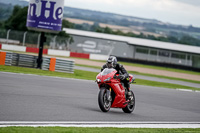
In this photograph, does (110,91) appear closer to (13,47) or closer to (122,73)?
(122,73)

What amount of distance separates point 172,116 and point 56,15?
1580 cm

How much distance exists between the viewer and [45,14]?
2528 cm

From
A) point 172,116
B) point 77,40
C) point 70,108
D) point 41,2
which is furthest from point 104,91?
point 77,40

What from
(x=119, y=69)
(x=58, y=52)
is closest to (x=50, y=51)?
(x=58, y=52)

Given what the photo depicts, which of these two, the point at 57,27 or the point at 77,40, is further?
the point at 77,40

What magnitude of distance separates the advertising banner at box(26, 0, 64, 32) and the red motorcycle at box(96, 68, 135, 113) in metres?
15.6

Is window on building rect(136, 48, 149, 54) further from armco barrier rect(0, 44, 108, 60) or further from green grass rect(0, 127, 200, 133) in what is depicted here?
green grass rect(0, 127, 200, 133)

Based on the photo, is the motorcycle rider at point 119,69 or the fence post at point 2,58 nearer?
the motorcycle rider at point 119,69

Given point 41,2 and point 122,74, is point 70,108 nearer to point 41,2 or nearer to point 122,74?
point 122,74

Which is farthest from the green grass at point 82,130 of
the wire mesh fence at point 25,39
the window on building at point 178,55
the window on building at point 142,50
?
the window on building at point 178,55

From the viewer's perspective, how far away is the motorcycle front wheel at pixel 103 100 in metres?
9.64

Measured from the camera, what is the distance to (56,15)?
83.8ft

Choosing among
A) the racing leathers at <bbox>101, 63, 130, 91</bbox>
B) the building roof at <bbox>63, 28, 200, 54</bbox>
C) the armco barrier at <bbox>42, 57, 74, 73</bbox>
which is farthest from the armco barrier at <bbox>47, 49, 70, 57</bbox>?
the racing leathers at <bbox>101, 63, 130, 91</bbox>

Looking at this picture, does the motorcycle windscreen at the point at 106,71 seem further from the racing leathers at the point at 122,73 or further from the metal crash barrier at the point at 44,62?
the metal crash barrier at the point at 44,62
